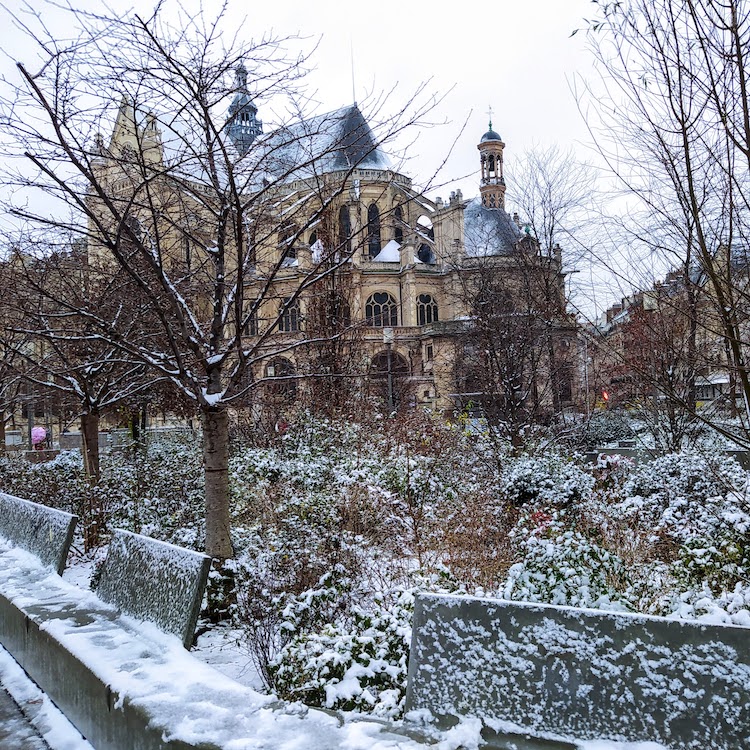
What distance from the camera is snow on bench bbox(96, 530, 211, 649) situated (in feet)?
12.2

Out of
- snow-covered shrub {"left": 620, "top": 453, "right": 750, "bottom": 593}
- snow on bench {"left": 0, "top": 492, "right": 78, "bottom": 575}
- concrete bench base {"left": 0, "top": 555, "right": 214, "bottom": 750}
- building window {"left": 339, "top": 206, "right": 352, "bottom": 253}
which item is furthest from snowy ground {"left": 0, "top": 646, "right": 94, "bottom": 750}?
snow-covered shrub {"left": 620, "top": 453, "right": 750, "bottom": 593}

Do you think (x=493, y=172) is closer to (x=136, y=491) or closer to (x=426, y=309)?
(x=426, y=309)

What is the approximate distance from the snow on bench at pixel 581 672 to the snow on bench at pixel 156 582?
147 centimetres

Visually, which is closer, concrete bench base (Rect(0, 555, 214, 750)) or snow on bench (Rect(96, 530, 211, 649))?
concrete bench base (Rect(0, 555, 214, 750))

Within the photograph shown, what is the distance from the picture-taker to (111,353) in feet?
29.2

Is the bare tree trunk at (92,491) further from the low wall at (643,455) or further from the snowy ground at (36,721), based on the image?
the low wall at (643,455)

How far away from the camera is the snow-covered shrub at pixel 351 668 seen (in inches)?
136

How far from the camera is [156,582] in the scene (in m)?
Answer: 4.23

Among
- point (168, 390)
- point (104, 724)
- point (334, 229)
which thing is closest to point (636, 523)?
point (104, 724)

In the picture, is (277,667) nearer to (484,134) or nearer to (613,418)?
(613,418)

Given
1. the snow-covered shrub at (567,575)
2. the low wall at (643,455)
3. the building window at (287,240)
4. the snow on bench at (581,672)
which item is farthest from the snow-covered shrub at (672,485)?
the snow on bench at (581,672)

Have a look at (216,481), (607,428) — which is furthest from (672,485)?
(607,428)

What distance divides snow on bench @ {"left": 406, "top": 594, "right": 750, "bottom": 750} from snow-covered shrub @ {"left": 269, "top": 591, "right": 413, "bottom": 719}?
66 centimetres

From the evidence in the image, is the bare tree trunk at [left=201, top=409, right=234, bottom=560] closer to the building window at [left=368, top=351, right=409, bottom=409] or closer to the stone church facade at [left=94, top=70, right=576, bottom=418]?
the stone church facade at [left=94, top=70, right=576, bottom=418]
